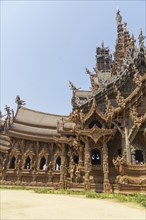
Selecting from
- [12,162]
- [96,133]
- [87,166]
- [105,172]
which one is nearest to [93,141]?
[96,133]

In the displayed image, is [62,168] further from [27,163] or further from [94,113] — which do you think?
[94,113]

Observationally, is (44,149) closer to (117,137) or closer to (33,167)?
(33,167)

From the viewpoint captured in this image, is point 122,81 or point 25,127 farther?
point 25,127

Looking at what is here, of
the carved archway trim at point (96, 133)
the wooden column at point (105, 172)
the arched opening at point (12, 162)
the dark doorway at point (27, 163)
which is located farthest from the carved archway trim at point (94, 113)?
the arched opening at point (12, 162)

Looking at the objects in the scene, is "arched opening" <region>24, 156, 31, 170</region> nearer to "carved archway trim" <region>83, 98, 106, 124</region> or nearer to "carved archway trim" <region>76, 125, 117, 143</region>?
"carved archway trim" <region>76, 125, 117, 143</region>

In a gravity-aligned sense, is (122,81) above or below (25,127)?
above

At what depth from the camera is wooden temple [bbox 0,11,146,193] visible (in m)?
13.2

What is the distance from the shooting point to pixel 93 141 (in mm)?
14219

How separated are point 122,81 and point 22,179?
1147 centimetres

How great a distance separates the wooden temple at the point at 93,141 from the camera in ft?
43.3

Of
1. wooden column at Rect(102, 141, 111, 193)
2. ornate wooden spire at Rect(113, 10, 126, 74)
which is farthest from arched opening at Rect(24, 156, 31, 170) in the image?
ornate wooden spire at Rect(113, 10, 126, 74)

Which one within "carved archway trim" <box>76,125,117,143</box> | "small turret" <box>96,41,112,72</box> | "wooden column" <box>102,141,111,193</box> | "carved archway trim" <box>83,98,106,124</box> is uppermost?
"small turret" <box>96,41,112,72</box>

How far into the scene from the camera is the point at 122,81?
16000 mm

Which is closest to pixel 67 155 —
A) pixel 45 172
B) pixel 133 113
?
pixel 45 172
